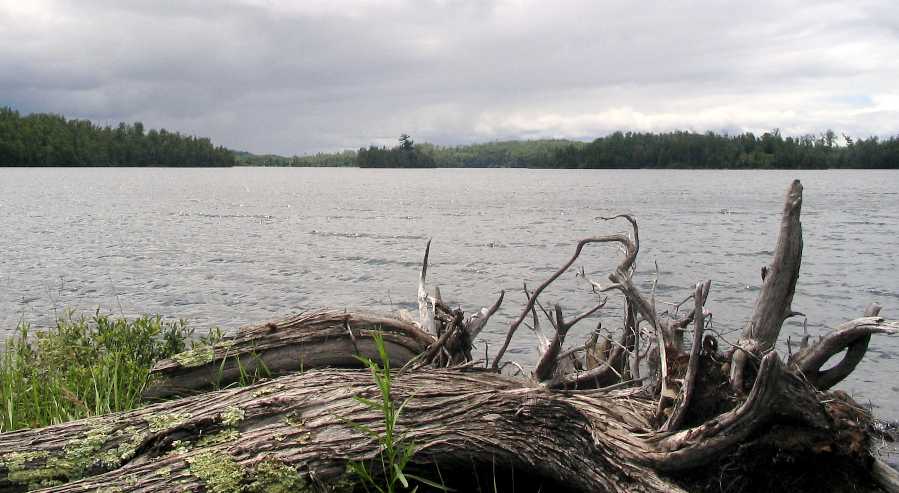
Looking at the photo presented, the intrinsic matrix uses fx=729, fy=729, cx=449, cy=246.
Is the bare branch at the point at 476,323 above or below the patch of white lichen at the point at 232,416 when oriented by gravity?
above

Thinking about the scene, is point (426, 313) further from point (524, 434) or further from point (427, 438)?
point (524, 434)

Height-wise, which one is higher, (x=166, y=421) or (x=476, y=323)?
(x=476, y=323)

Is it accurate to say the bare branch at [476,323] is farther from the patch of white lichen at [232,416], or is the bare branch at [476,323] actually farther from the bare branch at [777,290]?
the patch of white lichen at [232,416]

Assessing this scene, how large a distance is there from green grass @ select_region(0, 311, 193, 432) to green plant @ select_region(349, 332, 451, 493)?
3380mm

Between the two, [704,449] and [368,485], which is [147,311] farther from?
[704,449]

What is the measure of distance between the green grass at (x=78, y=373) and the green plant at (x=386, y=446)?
11.1 feet

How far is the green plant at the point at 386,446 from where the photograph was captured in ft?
13.6

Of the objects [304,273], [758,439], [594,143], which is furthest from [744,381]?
[594,143]

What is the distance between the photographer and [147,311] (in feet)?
53.6

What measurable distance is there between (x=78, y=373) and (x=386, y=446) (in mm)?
4946

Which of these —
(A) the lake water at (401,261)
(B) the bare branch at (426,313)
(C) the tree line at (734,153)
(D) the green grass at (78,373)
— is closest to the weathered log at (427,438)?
(D) the green grass at (78,373)

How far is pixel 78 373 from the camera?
770cm

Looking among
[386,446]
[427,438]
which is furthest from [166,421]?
[427,438]

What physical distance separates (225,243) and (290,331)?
24136 millimetres
